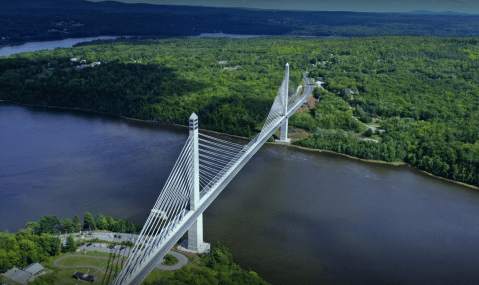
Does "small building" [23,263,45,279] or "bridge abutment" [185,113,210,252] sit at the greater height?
"bridge abutment" [185,113,210,252]

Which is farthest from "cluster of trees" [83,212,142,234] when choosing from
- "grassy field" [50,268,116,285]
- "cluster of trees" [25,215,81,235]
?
"grassy field" [50,268,116,285]

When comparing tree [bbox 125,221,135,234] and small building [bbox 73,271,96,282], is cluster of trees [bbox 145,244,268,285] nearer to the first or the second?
small building [bbox 73,271,96,282]

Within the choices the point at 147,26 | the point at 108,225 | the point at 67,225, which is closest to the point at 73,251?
the point at 67,225

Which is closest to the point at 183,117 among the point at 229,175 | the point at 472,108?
the point at 229,175

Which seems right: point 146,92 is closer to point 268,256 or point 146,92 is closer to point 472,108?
point 268,256

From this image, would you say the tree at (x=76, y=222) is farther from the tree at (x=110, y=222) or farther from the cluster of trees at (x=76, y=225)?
the tree at (x=110, y=222)

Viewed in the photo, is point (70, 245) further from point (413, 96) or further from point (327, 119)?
point (413, 96)
